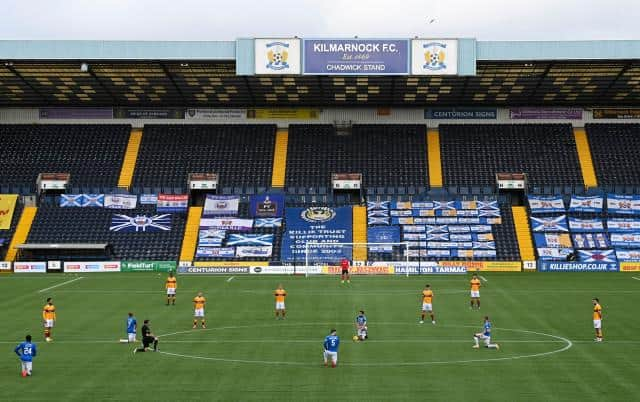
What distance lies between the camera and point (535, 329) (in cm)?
3478

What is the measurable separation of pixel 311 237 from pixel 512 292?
23088 mm

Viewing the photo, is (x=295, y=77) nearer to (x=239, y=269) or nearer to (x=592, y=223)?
(x=239, y=269)

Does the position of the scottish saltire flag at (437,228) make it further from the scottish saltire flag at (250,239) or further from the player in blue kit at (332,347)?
the player in blue kit at (332,347)

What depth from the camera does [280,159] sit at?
254 ft

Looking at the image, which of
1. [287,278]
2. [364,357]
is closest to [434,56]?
[287,278]

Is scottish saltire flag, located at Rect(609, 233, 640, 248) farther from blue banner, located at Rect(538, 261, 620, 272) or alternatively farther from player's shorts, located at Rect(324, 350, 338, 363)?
player's shorts, located at Rect(324, 350, 338, 363)

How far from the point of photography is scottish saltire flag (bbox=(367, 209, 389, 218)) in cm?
6981

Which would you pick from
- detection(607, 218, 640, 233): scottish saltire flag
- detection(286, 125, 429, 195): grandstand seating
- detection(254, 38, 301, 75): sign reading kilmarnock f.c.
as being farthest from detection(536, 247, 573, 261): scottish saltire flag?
detection(254, 38, 301, 75): sign reading kilmarnock f.c.

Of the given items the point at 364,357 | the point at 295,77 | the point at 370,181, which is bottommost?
the point at 364,357

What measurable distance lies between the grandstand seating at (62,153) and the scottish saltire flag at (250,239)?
14666 mm

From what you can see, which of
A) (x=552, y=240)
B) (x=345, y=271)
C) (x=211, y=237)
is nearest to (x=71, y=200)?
(x=211, y=237)

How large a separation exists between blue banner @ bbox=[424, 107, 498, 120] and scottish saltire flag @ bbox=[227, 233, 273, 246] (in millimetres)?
22999

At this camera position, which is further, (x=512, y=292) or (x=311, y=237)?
(x=311, y=237)

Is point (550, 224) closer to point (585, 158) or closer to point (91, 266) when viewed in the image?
point (585, 158)
